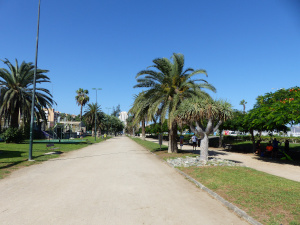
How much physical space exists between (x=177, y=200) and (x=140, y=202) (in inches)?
39.9

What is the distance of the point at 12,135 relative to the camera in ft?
85.5

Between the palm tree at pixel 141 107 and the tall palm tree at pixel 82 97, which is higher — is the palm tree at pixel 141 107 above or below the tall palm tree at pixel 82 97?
below

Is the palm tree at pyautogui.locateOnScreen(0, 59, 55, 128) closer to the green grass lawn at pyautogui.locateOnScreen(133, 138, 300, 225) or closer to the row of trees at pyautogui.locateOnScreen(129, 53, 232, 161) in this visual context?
the row of trees at pyautogui.locateOnScreen(129, 53, 232, 161)

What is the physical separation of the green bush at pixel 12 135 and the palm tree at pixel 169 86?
17.9m

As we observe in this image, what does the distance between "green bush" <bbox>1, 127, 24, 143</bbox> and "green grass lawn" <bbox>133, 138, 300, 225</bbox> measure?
24.9m

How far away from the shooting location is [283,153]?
17.0 meters

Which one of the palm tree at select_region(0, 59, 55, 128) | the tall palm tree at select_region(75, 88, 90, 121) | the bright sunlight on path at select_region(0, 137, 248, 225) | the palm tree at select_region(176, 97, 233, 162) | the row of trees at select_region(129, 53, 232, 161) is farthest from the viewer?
the tall palm tree at select_region(75, 88, 90, 121)

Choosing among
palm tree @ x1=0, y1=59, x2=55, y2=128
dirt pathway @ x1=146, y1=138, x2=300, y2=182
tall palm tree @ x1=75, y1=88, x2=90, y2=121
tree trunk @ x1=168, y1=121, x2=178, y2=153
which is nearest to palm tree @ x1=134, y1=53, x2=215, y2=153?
tree trunk @ x1=168, y1=121, x2=178, y2=153

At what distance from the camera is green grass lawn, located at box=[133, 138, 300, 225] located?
4.53 metres

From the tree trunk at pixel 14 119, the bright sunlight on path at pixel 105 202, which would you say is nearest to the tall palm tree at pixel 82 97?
the tree trunk at pixel 14 119

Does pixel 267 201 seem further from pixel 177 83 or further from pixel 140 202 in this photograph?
pixel 177 83

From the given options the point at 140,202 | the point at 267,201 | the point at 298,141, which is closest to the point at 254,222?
the point at 267,201

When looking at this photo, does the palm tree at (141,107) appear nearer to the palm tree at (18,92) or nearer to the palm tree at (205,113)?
the palm tree at (205,113)

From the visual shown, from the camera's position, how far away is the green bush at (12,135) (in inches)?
1018
